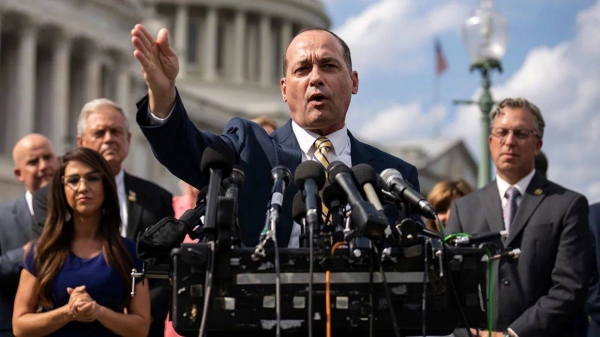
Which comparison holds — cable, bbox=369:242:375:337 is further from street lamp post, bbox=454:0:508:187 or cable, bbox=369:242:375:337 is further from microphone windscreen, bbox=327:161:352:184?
street lamp post, bbox=454:0:508:187

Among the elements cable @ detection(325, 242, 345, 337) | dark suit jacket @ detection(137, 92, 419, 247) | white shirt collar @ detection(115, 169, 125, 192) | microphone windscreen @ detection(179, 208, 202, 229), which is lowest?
cable @ detection(325, 242, 345, 337)

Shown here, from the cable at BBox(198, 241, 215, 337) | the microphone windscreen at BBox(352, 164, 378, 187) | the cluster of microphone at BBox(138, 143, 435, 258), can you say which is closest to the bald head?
the cluster of microphone at BBox(138, 143, 435, 258)

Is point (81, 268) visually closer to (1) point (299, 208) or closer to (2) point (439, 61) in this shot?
(1) point (299, 208)

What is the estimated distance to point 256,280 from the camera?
4.14 meters

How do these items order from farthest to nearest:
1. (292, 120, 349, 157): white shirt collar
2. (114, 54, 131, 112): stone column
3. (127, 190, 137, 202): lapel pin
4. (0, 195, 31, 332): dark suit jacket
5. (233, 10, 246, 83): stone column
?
(233, 10, 246, 83): stone column → (114, 54, 131, 112): stone column → (127, 190, 137, 202): lapel pin → (0, 195, 31, 332): dark suit jacket → (292, 120, 349, 157): white shirt collar

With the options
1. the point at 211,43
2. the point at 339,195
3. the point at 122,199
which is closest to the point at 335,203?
the point at 339,195

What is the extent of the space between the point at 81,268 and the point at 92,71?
49724mm

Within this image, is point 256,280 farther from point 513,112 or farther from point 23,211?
point 23,211

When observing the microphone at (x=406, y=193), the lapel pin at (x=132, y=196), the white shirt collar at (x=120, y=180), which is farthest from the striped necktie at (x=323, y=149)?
the white shirt collar at (x=120, y=180)

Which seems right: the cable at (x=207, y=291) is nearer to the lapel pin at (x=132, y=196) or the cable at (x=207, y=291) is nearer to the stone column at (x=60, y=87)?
the lapel pin at (x=132, y=196)

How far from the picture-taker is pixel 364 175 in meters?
4.42

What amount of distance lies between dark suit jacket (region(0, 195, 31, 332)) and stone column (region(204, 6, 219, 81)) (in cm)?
8170

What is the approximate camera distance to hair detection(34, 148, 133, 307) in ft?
24.0

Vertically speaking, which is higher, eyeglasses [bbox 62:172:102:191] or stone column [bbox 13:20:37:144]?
stone column [bbox 13:20:37:144]
